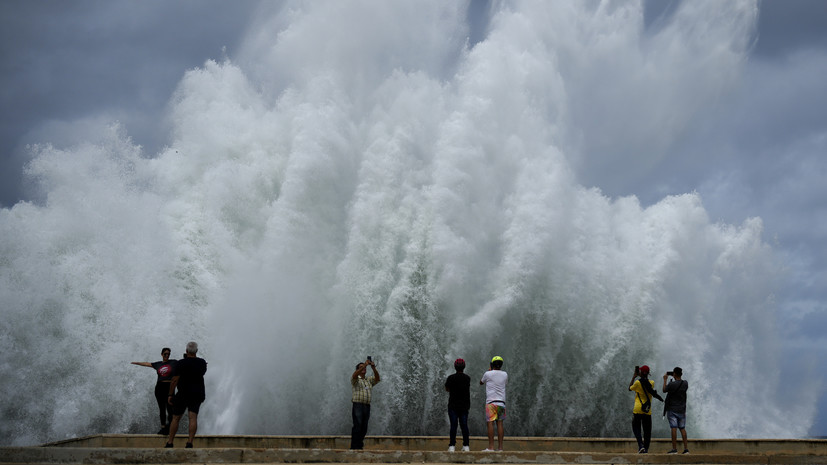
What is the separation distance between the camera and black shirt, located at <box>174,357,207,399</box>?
37.1 ft

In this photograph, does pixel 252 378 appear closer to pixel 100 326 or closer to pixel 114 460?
pixel 100 326

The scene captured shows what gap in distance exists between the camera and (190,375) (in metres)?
11.3

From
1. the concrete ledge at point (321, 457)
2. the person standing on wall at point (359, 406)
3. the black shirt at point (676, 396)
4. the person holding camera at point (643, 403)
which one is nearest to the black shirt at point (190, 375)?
the concrete ledge at point (321, 457)

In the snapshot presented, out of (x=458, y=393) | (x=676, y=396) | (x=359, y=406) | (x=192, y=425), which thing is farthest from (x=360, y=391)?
(x=676, y=396)

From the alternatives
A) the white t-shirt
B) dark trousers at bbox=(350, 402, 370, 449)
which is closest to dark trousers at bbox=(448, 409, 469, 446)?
the white t-shirt

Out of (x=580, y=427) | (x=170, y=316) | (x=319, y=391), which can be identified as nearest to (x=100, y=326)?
(x=170, y=316)

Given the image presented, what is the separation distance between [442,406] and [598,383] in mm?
5666

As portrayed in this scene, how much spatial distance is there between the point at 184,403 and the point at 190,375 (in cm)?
43

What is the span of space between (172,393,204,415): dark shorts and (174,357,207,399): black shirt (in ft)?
0.17

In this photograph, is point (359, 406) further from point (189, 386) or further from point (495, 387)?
point (189, 386)

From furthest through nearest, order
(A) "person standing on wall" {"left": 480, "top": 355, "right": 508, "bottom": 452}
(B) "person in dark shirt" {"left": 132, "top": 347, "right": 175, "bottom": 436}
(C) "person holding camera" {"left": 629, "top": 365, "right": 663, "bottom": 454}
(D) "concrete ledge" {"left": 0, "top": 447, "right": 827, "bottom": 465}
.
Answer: (B) "person in dark shirt" {"left": 132, "top": 347, "right": 175, "bottom": 436} → (C) "person holding camera" {"left": 629, "top": 365, "right": 663, "bottom": 454} → (A) "person standing on wall" {"left": 480, "top": 355, "right": 508, "bottom": 452} → (D) "concrete ledge" {"left": 0, "top": 447, "right": 827, "bottom": 465}

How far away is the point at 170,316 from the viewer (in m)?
23.2

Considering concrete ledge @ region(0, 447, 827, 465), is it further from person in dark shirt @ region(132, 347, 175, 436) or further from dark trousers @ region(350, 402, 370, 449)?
person in dark shirt @ region(132, 347, 175, 436)

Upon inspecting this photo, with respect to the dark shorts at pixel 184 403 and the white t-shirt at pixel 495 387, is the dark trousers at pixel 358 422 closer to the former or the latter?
the white t-shirt at pixel 495 387
